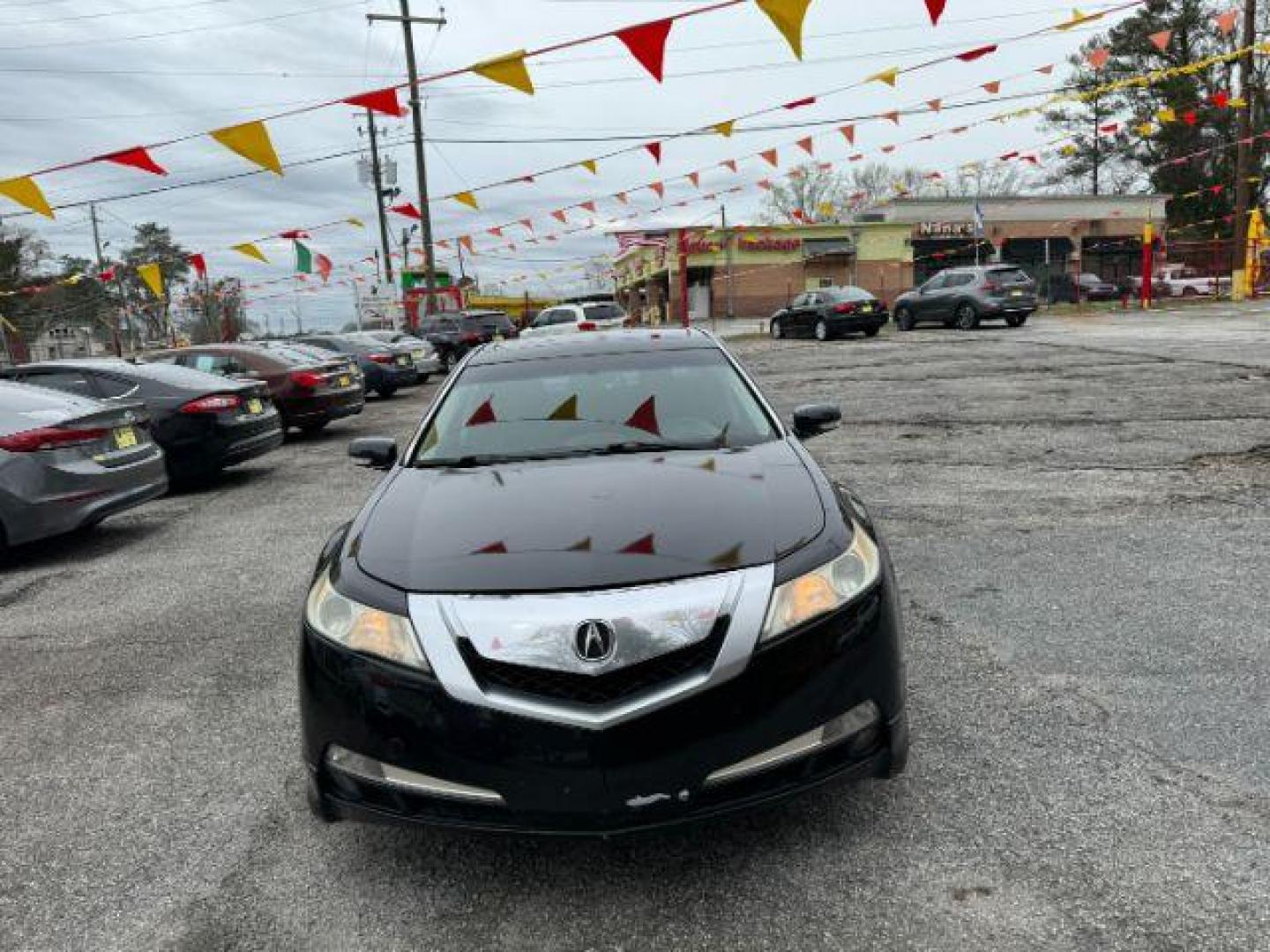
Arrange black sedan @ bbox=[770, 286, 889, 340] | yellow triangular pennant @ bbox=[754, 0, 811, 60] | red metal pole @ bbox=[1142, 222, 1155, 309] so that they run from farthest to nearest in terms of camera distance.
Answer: red metal pole @ bbox=[1142, 222, 1155, 309]
black sedan @ bbox=[770, 286, 889, 340]
yellow triangular pennant @ bbox=[754, 0, 811, 60]

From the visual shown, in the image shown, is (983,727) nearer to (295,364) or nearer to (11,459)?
(11,459)

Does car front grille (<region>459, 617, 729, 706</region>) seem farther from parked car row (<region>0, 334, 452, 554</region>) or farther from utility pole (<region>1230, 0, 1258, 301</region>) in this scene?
utility pole (<region>1230, 0, 1258, 301</region>)

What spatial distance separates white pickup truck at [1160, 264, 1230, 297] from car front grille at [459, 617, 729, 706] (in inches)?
1511

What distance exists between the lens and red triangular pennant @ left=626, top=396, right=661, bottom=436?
145 inches

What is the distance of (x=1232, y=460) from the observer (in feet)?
23.0

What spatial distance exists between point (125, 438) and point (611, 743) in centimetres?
622

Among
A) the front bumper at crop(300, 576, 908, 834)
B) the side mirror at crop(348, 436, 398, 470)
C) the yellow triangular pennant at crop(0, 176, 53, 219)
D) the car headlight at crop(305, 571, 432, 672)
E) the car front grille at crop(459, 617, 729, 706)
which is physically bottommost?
the front bumper at crop(300, 576, 908, 834)

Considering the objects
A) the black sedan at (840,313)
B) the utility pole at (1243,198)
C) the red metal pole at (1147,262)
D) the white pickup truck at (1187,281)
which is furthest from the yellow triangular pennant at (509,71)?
the white pickup truck at (1187,281)

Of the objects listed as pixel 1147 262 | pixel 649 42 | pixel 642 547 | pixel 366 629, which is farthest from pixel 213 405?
pixel 1147 262

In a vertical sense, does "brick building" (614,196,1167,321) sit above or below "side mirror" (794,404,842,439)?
above

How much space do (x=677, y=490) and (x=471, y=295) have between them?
69234mm

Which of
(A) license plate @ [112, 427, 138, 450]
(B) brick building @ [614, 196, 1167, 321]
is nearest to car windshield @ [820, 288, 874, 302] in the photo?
(A) license plate @ [112, 427, 138, 450]

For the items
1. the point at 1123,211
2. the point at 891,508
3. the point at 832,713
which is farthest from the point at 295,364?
the point at 1123,211

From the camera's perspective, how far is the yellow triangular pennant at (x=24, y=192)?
947 cm
